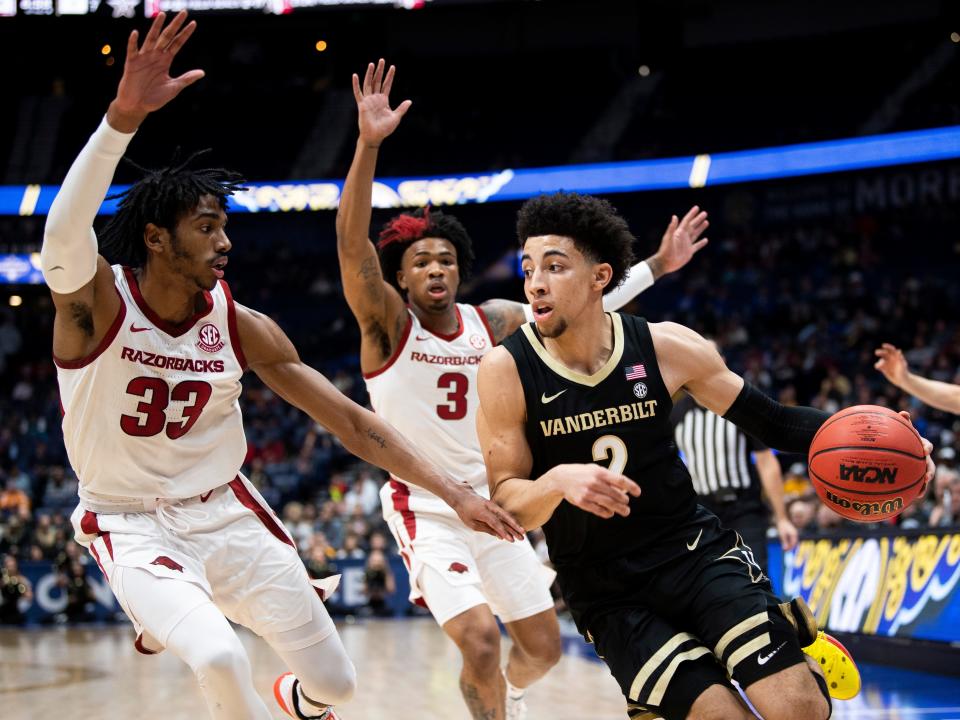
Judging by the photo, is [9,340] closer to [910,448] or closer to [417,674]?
[417,674]

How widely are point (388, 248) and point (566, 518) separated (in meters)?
2.67

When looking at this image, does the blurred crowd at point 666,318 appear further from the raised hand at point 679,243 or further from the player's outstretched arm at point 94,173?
the player's outstretched arm at point 94,173

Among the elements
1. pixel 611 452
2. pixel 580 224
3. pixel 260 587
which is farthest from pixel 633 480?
pixel 260 587

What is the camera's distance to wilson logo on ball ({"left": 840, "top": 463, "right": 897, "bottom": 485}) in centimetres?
405

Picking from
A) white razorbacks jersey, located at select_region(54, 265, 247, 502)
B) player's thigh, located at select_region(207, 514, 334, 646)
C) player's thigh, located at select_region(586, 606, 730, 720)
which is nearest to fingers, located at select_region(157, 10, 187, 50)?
white razorbacks jersey, located at select_region(54, 265, 247, 502)

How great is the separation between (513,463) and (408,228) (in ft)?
8.24

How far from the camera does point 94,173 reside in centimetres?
379

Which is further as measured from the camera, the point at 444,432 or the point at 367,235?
the point at 444,432

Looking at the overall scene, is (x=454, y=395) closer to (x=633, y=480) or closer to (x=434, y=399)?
(x=434, y=399)

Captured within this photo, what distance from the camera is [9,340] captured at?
25.9 m

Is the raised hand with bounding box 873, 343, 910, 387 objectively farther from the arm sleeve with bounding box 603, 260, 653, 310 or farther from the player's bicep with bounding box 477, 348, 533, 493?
the player's bicep with bounding box 477, 348, 533, 493

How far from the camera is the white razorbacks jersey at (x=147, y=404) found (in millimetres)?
4254

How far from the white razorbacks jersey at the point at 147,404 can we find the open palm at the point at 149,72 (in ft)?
2.55

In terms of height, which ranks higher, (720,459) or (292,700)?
(720,459)
